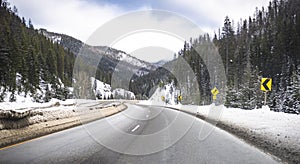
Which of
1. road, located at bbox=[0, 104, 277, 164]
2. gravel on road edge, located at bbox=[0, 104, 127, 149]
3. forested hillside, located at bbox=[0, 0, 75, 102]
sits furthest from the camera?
forested hillside, located at bbox=[0, 0, 75, 102]

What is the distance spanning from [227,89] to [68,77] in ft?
204

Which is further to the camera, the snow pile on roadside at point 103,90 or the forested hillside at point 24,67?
the snow pile on roadside at point 103,90

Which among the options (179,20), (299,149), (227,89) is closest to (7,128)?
(299,149)

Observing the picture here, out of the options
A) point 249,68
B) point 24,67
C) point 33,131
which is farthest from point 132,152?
point 24,67

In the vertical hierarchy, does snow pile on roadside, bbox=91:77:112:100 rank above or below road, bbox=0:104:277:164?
above

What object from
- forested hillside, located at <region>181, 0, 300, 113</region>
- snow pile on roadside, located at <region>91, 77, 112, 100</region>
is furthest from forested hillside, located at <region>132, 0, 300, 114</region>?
snow pile on roadside, located at <region>91, 77, 112, 100</region>

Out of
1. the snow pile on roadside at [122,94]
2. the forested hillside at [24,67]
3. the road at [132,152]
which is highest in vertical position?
the forested hillside at [24,67]

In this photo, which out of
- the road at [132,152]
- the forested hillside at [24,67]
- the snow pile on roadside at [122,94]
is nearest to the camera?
the road at [132,152]

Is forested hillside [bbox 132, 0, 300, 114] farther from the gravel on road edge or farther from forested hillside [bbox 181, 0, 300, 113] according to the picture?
the gravel on road edge

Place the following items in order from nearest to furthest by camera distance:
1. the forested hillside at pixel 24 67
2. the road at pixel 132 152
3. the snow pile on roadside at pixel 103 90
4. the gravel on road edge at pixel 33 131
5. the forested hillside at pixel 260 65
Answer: the road at pixel 132 152 < the gravel on road edge at pixel 33 131 < the forested hillside at pixel 260 65 < the forested hillside at pixel 24 67 < the snow pile on roadside at pixel 103 90

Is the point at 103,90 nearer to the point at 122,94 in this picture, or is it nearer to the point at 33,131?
the point at 122,94

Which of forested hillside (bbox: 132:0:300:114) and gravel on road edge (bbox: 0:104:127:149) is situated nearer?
gravel on road edge (bbox: 0:104:127:149)

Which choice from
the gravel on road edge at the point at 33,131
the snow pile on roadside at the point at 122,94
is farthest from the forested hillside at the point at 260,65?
the gravel on road edge at the point at 33,131

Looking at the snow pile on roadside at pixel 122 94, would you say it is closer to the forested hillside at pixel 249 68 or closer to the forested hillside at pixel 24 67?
the forested hillside at pixel 24 67
